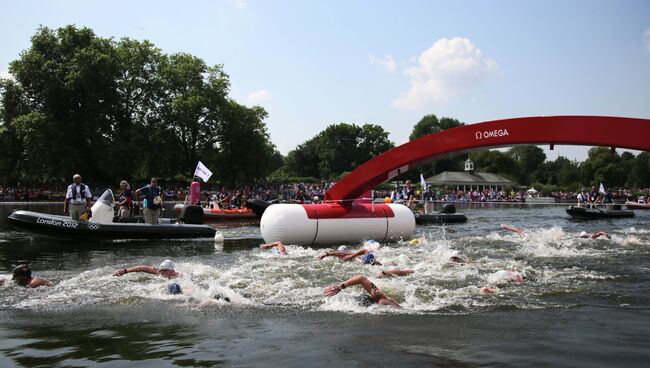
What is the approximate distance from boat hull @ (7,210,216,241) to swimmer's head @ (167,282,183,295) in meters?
8.40

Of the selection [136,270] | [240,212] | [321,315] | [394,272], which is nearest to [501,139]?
[394,272]

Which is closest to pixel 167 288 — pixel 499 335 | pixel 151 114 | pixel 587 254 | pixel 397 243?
pixel 499 335

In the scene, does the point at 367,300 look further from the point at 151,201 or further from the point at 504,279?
the point at 151,201

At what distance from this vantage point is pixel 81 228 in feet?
53.5

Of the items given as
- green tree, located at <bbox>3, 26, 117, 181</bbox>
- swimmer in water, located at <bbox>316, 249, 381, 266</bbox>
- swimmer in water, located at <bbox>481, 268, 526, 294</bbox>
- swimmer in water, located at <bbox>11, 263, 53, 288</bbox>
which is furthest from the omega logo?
green tree, located at <bbox>3, 26, 117, 181</bbox>

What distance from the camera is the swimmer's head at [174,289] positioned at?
9.12m

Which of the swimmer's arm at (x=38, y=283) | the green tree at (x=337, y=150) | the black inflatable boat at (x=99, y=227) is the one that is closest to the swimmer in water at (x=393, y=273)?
the swimmer's arm at (x=38, y=283)

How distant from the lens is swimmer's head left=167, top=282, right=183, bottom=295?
29.9ft

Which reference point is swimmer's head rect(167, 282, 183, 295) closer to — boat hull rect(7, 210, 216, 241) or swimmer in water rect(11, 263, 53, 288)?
swimmer in water rect(11, 263, 53, 288)

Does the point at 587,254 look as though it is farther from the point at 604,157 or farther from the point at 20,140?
the point at 604,157

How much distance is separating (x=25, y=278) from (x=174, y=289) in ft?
8.71

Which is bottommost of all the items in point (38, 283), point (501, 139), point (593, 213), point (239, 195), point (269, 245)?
point (38, 283)

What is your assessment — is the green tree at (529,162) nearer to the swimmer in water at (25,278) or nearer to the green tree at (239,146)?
the green tree at (239,146)

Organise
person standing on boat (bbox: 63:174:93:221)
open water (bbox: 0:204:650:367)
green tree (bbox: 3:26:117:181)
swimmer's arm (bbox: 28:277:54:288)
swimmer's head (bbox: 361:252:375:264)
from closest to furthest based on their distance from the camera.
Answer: open water (bbox: 0:204:650:367), swimmer's arm (bbox: 28:277:54:288), swimmer's head (bbox: 361:252:375:264), person standing on boat (bbox: 63:174:93:221), green tree (bbox: 3:26:117:181)
